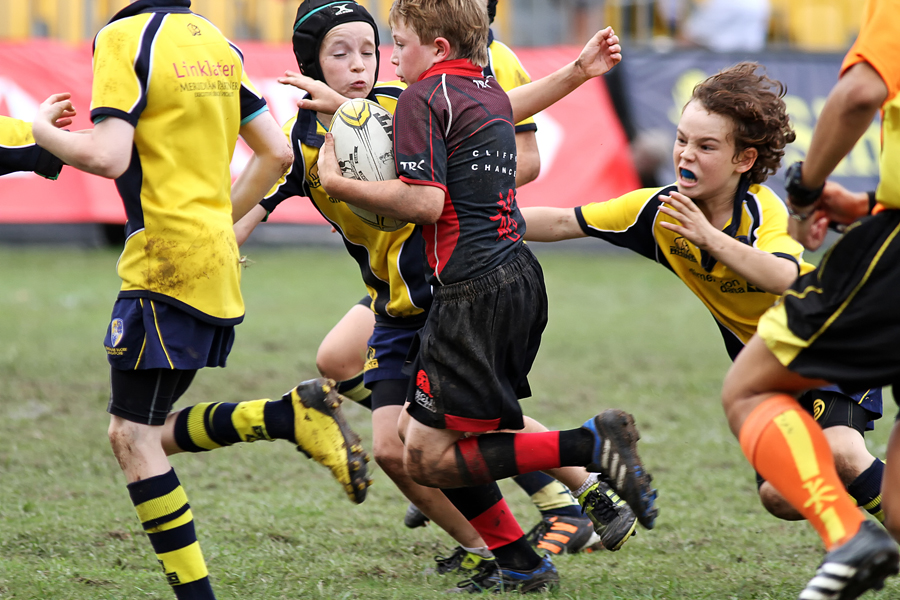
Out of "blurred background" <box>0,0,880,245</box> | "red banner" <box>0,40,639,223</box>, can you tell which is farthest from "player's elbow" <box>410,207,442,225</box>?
"red banner" <box>0,40,639,223</box>

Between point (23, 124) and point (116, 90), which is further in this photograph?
point (23, 124)

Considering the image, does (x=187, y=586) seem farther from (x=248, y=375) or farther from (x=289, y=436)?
(x=248, y=375)

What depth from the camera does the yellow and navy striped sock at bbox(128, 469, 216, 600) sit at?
3111mm

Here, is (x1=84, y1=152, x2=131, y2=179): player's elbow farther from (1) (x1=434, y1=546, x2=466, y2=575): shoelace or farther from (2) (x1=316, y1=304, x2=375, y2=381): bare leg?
(1) (x1=434, y1=546, x2=466, y2=575): shoelace

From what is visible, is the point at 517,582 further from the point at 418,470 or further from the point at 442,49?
the point at 442,49

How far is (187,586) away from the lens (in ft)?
10.2

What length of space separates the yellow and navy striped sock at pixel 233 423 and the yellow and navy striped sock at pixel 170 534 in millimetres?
618

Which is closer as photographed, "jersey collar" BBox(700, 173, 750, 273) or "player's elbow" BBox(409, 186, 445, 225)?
"player's elbow" BBox(409, 186, 445, 225)

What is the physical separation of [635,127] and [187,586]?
1040 cm

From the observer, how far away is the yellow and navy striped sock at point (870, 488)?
3508 millimetres

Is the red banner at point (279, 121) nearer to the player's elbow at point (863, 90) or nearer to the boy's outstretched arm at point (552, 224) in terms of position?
the boy's outstretched arm at point (552, 224)

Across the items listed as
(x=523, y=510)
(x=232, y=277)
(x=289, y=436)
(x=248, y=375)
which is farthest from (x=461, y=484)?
(x=248, y=375)

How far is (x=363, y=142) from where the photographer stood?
126 inches

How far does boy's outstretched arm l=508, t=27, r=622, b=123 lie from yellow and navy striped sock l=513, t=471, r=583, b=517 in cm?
144
